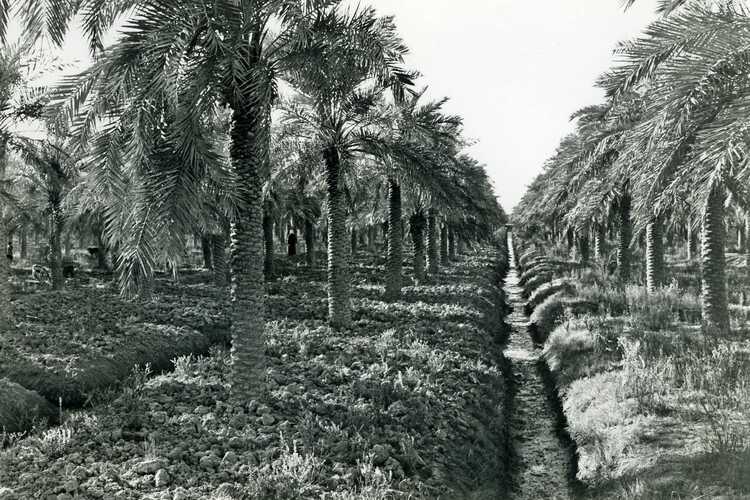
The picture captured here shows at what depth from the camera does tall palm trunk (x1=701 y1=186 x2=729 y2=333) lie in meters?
11.2

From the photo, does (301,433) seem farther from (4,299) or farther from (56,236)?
(56,236)

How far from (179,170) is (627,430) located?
7.11 m

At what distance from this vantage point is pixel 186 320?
13398mm

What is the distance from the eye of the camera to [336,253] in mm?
12859

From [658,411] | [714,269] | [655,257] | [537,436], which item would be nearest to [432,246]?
[655,257]

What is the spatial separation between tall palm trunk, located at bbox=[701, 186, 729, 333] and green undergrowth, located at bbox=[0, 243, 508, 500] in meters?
4.76

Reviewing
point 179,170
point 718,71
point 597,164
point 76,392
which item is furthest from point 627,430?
point 597,164

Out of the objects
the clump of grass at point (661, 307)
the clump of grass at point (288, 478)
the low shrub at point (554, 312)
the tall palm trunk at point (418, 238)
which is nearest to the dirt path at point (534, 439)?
the low shrub at point (554, 312)

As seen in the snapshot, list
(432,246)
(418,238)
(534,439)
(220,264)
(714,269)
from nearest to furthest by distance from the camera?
(534,439)
(714,269)
(220,264)
(418,238)
(432,246)

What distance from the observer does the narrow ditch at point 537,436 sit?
726 cm

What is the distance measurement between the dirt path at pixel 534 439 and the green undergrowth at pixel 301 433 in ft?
1.18

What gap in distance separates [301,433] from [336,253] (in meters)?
6.96

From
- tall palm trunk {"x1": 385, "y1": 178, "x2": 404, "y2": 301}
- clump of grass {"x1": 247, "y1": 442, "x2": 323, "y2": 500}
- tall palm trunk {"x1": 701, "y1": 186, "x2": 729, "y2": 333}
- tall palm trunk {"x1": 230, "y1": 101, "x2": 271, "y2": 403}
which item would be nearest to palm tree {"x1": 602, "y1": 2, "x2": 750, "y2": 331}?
tall palm trunk {"x1": 701, "y1": 186, "x2": 729, "y2": 333}

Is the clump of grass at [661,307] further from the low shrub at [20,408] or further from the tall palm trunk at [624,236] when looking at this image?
the low shrub at [20,408]
